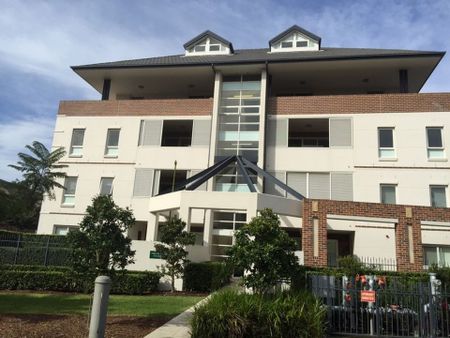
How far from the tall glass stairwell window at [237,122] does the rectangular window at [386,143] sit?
7.33 metres

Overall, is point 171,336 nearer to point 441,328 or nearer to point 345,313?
point 345,313

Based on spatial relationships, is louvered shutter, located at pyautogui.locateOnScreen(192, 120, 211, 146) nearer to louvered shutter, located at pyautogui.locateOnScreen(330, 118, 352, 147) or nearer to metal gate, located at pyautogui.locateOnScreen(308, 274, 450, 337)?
louvered shutter, located at pyautogui.locateOnScreen(330, 118, 352, 147)

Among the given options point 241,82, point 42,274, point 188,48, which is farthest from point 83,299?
point 188,48

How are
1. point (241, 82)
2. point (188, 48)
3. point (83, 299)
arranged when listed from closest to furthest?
point (83, 299) → point (241, 82) → point (188, 48)

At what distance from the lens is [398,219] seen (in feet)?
65.9

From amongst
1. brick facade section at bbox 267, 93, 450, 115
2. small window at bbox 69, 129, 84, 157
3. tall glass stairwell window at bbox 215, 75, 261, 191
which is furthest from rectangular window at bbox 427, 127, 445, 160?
small window at bbox 69, 129, 84, 157

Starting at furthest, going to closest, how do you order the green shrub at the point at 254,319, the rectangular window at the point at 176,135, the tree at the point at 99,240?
the rectangular window at the point at 176,135 < the tree at the point at 99,240 < the green shrub at the point at 254,319

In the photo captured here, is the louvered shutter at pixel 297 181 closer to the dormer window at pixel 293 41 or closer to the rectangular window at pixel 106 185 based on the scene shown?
the dormer window at pixel 293 41

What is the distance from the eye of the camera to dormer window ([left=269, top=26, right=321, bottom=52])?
31.2m

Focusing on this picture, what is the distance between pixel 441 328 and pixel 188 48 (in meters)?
27.6

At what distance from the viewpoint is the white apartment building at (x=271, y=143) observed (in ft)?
78.9

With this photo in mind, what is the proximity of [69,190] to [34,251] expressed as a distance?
27.7 feet

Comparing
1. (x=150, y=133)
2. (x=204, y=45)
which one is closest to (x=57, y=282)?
(x=150, y=133)

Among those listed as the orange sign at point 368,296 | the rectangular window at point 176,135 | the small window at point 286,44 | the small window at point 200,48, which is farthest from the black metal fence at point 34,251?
the small window at point 286,44
